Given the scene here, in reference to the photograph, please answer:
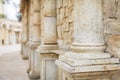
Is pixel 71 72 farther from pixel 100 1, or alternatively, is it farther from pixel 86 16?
pixel 100 1

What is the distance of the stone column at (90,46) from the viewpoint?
2.39 m

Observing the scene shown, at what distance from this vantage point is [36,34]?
6730mm

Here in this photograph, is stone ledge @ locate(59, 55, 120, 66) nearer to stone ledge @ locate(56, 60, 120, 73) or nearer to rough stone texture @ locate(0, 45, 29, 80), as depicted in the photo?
stone ledge @ locate(56, 60, 120, 73)

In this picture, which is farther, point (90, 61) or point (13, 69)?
point (13, 69)

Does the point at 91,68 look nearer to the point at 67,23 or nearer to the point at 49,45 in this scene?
→ the point at 67,23

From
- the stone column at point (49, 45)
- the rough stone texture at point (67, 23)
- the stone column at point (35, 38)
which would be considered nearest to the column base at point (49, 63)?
the stone column at point (49, 45)

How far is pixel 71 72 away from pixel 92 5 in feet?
2.51

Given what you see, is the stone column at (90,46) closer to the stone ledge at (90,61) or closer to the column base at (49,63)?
the stone ledge at (90,61)

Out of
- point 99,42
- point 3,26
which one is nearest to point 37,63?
point 99,42

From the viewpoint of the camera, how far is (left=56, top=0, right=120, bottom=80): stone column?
239 centimetres

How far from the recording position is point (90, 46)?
8.12 ft

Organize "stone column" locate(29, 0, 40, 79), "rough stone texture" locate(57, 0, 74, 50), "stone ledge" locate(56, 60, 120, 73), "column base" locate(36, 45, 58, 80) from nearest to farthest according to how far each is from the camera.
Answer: "stone ledge" locate(56, 60, 120, 73) < "rough stone texture" locate(57, 0, 74, 50) < "column base" locate(36, 45, 58, 80) < "stone column" locate(29, 0, 40, 79)

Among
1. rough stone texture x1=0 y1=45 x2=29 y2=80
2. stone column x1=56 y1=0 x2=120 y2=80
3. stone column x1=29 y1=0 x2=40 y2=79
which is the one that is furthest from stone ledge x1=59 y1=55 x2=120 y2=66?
rough stone texture x1=0 y1=45 x2=29 y2=80

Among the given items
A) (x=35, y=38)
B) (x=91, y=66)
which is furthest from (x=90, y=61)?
(x=35, y=38)
